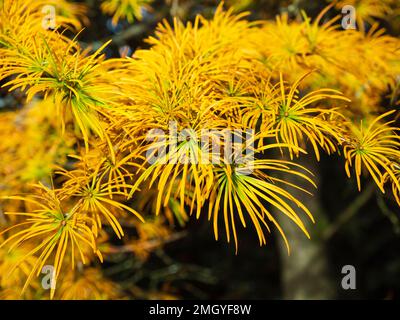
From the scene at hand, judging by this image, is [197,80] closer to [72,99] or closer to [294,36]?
[72,99]

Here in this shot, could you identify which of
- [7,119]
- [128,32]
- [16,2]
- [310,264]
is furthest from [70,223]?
[310,264]

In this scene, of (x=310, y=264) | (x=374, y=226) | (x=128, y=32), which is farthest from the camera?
(x=374, y=226)

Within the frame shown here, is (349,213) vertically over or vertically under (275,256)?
under

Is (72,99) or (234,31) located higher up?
(234,31)

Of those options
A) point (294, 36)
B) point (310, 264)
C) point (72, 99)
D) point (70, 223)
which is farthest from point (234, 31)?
point (310, 264)

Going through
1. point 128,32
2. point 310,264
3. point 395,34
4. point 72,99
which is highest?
point 128,32

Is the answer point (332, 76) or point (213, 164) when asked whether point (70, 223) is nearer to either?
point (213, 164)

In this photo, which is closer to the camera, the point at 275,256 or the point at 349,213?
the point at 349,213

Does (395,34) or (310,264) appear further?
(310,264)

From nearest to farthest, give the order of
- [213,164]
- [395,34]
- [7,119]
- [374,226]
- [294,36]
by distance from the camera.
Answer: [213,164] < [294,36] < [7,119] < [395,34] < [374,226]
